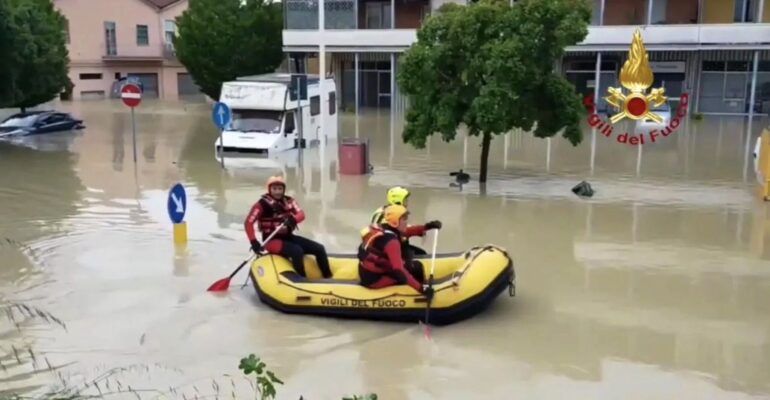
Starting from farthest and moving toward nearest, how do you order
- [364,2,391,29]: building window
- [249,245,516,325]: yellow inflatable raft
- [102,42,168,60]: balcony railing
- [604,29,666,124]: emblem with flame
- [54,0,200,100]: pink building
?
[102,42,168,60]: balcony railing < [54,0,200,100]: pink building < [364,2,391,29]: building window < [604,29,666,124]: emblem with flame < [249,245,516,325]: yellow inflatable raft

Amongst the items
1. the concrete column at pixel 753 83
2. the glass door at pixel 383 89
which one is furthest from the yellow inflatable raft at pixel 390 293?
A: the glass door at pixel 383 89

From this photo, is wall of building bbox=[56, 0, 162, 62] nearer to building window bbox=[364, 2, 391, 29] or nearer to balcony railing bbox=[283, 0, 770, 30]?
balcony railing bbox=[283, 0, 770, 30]

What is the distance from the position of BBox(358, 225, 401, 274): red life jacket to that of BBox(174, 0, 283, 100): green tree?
33825mm

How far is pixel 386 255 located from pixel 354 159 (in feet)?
36.1

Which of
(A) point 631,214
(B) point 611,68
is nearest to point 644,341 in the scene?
(A) point 631,214

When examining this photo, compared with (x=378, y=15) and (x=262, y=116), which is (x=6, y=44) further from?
(x=378, y=15)

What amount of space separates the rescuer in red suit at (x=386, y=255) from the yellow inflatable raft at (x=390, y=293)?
3.5 inches

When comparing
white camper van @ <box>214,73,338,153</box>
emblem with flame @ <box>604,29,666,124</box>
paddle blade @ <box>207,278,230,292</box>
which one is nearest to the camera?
paddle blade @ <box>207,278,230,292</box>

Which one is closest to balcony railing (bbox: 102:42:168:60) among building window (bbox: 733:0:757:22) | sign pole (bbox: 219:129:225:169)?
sign pole (bbox: 219:129:225:169)

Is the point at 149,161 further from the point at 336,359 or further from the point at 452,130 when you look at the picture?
the point at 336,359

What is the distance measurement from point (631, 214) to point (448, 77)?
4.88 metres

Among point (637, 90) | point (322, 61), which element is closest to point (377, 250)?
point (637, 90)

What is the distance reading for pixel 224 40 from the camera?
41156 mm

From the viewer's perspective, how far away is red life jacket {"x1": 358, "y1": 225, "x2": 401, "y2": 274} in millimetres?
9023
